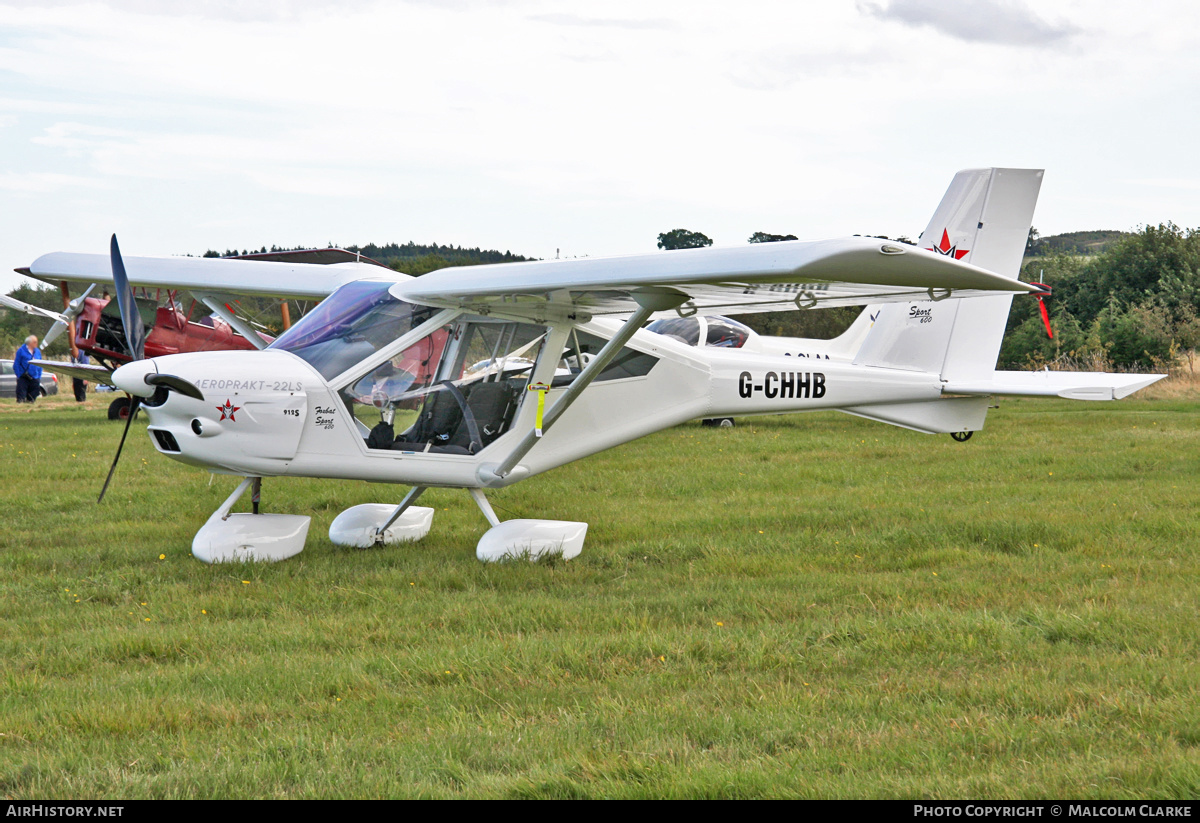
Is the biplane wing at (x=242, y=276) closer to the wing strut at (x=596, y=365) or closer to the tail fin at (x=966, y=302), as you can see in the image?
the wing strut at (x=596, y=365)

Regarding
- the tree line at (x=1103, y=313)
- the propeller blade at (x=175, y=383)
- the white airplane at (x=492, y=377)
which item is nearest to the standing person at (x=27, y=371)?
the tree line at (x=1103, y=313)

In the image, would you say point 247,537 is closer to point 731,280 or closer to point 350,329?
point 350,329

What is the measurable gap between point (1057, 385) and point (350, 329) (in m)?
6.27

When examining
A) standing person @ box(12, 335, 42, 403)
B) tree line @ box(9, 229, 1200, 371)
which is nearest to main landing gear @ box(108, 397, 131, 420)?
standing person @ box(12, 335, 42, 403)

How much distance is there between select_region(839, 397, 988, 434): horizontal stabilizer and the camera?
9.61 metres

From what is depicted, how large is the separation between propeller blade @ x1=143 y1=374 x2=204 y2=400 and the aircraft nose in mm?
35

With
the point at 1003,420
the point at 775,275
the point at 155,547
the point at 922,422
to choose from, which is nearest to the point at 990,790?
the point at 775,275

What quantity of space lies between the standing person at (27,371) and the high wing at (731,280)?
19.6 metres

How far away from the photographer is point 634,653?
4.84 meters

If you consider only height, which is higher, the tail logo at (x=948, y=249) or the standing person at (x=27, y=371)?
the tail logo at (x=948, y=249)

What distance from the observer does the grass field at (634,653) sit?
3.43 meters

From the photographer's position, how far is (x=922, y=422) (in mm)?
9664

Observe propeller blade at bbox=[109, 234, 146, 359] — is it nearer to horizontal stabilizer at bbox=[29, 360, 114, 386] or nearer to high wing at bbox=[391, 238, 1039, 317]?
high wing at bbox=[391, 238, 1039, 317]

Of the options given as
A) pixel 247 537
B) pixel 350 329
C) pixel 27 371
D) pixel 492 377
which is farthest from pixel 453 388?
pixel 27 371
